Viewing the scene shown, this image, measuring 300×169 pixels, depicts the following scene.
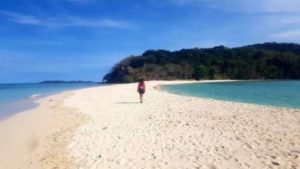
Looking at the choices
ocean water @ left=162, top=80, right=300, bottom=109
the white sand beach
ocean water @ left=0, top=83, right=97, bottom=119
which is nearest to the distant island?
ocean water @ left=0, top=83, right=97, bottom=119

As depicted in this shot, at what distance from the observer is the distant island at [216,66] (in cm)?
11381

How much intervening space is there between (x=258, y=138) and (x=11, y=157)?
21.4 feet

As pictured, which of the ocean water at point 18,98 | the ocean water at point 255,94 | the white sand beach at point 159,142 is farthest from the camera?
the ocean water at point 255,94

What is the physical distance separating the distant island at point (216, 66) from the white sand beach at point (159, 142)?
8937cm

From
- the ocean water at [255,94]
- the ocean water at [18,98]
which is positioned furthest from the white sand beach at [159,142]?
the ocean water at [255,94]

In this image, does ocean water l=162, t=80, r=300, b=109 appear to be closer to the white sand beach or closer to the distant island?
the white sand beach

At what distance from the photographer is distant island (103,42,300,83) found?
113812mm

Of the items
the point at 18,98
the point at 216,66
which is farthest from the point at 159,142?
the point at 216,66

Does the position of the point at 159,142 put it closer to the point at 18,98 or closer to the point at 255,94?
the point at 255,94

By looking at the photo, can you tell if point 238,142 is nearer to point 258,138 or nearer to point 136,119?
point 258,138

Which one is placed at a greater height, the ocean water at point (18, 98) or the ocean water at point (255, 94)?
the ocean water at point (18, 98)

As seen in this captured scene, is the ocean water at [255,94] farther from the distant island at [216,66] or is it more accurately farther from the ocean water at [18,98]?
the distant island at [216,66]

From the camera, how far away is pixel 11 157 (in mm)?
8945

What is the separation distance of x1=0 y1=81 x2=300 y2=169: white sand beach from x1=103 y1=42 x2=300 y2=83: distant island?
8937 centimetres
